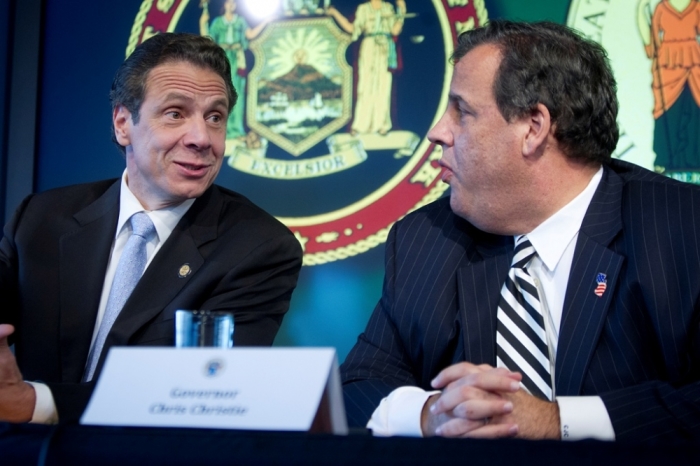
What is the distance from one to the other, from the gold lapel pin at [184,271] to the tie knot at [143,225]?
18 centimetres

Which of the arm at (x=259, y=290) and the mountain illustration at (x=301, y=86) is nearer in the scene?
the arm at (x=259, y=290)

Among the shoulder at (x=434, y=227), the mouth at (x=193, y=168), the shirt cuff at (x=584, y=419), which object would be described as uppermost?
the mouth at (x=193, y=168)

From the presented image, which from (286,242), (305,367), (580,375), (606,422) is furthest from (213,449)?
(286,242)

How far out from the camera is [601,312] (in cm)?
187

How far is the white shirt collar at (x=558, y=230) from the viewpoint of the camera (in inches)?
79.4

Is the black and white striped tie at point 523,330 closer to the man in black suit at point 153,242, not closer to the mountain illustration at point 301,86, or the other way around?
the man in black suit at point 153,242

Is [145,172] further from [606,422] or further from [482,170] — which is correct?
[606,422]

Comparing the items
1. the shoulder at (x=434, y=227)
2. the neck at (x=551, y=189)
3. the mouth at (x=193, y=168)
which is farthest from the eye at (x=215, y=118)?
the neck at (x=551, y=189)

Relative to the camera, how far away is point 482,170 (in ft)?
6.81

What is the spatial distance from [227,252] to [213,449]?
149cm

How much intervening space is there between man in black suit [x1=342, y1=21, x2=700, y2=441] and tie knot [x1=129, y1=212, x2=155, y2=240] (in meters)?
0.74

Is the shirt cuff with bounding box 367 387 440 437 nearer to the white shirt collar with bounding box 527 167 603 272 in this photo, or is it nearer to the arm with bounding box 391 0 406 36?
the white shirt collar with bounding box 527 167 603 272

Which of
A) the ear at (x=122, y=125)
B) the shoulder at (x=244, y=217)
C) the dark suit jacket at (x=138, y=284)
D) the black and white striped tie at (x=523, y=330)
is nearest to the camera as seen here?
the black and white striped tie at (x=523, y=330)

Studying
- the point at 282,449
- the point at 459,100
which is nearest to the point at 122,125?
the point at 459,100
